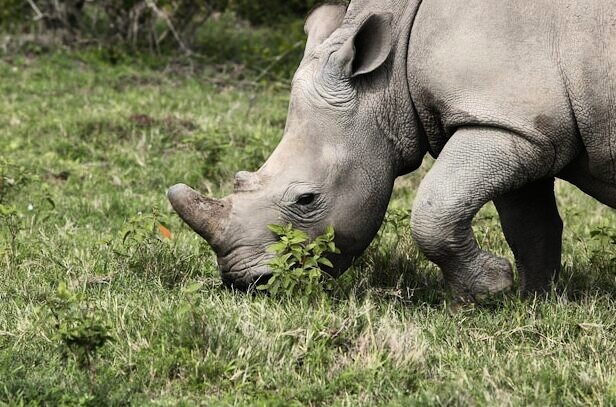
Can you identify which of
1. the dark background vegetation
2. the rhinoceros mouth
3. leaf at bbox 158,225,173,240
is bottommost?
the dark background vegetation

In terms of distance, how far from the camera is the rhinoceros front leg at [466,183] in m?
5.23

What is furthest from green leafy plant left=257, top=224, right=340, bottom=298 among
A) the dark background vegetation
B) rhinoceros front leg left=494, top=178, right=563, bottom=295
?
the dark background vegetation

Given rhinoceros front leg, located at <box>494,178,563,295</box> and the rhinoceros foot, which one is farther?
rhinoceros front leg, located at <box>494,178,563,295</box>

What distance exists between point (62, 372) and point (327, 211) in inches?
61.8

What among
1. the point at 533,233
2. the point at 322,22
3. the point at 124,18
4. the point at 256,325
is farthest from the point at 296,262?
the point at 124,18

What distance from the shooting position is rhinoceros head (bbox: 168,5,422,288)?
18.5 feet

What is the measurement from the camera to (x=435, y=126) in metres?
5.66

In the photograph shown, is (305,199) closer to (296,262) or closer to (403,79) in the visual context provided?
(296,262)

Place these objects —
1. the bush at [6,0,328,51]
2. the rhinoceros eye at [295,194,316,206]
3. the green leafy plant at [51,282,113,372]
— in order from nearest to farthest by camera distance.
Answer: the green leafy plant at [51,282,113,372], the rhinoceros eye at [295,194,316,206], the bush at [6,0,328,51]

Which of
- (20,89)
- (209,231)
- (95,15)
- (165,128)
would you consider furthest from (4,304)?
(95,15)

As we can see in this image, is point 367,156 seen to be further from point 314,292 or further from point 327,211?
point 314,292

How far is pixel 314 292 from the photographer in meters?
5.55

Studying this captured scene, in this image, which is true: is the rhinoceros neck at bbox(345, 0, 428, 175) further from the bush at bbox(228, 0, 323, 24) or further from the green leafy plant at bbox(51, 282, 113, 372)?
the bush at bbox(228, 0, 323, 24)

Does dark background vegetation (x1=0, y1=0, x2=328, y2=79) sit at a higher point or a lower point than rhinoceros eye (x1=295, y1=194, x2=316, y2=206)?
lower
